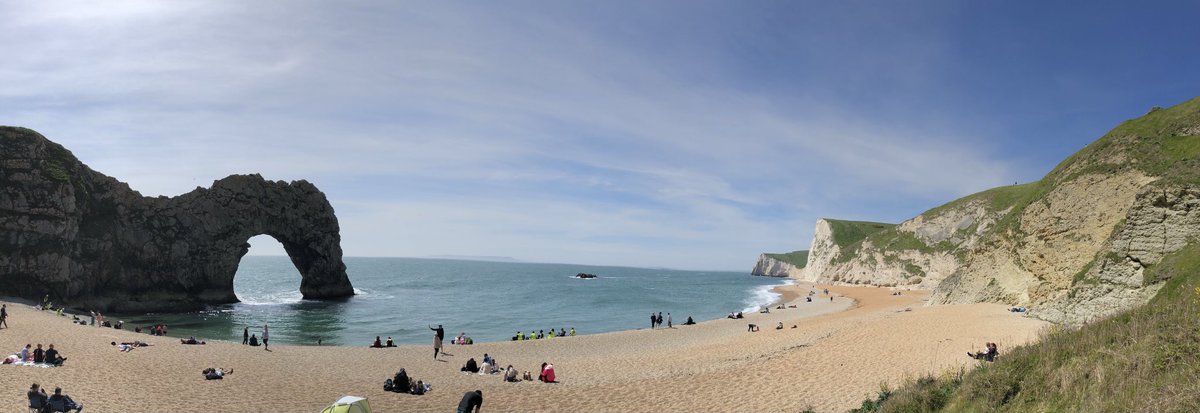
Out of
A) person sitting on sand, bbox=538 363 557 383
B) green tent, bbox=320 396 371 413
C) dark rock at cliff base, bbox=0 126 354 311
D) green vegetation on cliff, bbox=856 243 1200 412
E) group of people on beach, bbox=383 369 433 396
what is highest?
dark rock at cliff base, bbox=0 126 354 311

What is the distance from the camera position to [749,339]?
3234 cm

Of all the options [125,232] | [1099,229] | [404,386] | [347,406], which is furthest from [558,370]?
[125,232]

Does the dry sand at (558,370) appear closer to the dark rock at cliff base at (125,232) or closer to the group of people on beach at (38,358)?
the group of people on beach at (38,358)

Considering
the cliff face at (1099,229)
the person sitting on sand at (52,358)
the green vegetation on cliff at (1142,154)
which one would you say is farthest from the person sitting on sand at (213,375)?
the green vegetation on cliff at (1142,154)

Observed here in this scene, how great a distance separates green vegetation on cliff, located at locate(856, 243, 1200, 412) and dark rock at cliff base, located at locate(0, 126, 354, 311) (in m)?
66.1

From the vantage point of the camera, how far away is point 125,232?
54.5 metres

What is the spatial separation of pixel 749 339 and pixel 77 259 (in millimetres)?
60344

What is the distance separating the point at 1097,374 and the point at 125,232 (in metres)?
72.8

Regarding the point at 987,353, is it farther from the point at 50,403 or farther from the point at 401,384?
the point at 50,403

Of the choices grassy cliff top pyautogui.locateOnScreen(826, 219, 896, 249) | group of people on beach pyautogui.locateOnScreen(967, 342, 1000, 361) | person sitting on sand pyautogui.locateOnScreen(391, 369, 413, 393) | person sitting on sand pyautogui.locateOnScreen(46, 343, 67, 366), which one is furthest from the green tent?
grassy cliff top pyautogui.locateOnScreen(826, 219, 896, 249)

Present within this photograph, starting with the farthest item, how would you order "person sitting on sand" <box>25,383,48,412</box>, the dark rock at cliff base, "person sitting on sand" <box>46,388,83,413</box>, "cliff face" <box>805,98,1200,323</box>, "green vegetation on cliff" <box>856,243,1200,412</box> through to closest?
the dark rock at cliff base < "cliff face" <box>805,98,1200,323</box> < "person sitting on sand" <box>25,383,48,412</box> < "person sitting on sand" <box>46,388,83,413</box> < "green vegetation on cliff" <box>856,243,1200,412</box>

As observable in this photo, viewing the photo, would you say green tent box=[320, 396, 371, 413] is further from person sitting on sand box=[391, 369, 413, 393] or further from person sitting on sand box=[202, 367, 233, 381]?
person sitting on sand box=[202, 367, 233, 381]

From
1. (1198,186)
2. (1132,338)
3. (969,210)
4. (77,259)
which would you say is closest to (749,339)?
(1198,186)

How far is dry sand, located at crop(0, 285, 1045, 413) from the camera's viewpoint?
1563 cm
